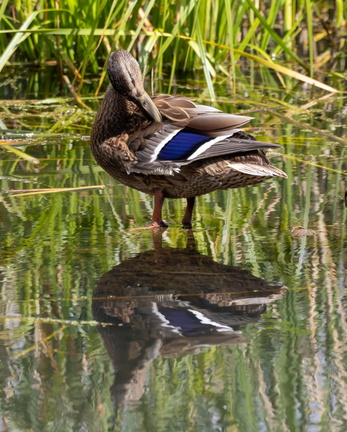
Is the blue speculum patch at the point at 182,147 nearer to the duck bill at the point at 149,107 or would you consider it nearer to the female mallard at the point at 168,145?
the female mallard at the point at 168,145

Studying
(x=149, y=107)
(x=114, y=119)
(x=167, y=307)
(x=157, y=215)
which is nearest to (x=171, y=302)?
(x=167, y=307)

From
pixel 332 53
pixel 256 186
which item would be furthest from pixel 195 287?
pixel 332 53

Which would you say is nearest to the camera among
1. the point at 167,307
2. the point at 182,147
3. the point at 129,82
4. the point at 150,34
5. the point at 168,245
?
the point at 167,307

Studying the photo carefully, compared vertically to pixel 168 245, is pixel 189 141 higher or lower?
higher

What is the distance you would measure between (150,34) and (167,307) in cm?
392

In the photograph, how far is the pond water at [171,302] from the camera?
7.12 ft

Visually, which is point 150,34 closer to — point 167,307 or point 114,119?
point 114,119

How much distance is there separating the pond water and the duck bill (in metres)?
0.52

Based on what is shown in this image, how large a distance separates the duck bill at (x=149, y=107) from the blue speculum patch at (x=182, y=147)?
0.49 feet

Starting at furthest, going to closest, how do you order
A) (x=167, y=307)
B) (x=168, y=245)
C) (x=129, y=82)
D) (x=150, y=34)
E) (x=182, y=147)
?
(x=150, y=34)
(x=129, y=82)
(x=182, y=147)
(x=168, y=245)
(x=167, y=307)

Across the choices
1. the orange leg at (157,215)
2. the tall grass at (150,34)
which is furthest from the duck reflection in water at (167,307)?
the tall grass at (150,34)

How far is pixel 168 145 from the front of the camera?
376 cm

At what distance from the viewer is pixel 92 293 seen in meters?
3.00

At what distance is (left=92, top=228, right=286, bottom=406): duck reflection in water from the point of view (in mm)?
2467
